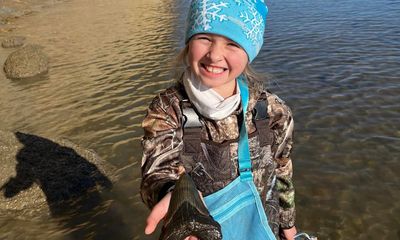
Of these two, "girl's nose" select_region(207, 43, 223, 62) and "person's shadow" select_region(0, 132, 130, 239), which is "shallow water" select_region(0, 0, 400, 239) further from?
"girl's nose" select_region(207, 43, 223, 62)

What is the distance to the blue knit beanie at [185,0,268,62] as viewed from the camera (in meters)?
2.72

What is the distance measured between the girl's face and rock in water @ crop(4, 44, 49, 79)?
1233cm

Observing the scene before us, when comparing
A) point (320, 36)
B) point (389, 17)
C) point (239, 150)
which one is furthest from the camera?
point (389, 17)

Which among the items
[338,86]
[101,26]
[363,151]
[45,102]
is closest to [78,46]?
[101,26]

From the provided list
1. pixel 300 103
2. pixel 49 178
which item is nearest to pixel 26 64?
pixel 49 178

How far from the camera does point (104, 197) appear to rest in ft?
21.5

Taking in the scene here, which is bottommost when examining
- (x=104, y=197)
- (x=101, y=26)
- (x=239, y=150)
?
(x=101, y=26)

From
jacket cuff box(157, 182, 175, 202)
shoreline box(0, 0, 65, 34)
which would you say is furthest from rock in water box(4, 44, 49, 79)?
jacket cuff box(157, 182, 175, 202)

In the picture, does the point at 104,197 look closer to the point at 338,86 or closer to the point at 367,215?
the point at 367,215

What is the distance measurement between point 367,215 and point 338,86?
4.85 meters

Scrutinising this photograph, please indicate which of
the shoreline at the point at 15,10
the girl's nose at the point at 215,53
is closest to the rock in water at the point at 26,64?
the shoreline at the point at 15,10

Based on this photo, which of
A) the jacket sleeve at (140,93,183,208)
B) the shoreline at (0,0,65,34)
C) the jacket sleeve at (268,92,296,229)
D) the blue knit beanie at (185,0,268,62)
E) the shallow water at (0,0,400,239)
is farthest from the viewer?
the shoreline at (0,0,65,34)

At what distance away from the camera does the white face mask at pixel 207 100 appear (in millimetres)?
2816

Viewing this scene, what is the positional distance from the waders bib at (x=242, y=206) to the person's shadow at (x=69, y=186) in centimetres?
342
